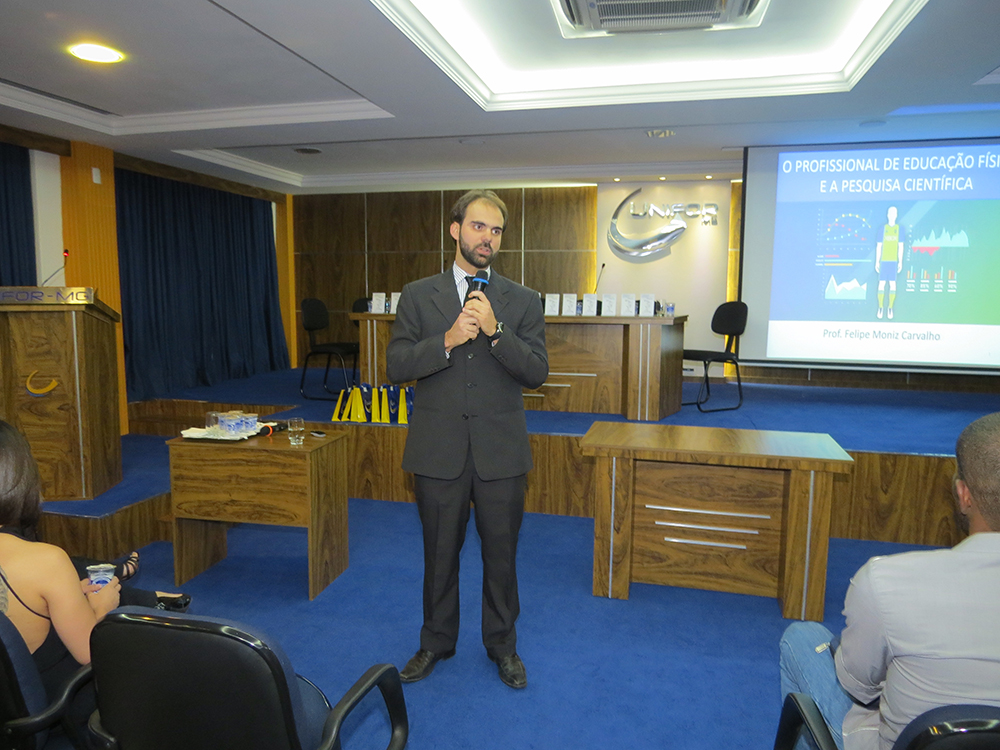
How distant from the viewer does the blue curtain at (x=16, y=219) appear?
210 inches

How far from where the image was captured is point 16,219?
5453 mm

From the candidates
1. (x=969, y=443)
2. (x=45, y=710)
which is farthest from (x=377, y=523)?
(x=969, y=443)

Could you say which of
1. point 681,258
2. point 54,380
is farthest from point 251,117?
point 681,258

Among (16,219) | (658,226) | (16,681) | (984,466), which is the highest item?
Answer: (658,226)

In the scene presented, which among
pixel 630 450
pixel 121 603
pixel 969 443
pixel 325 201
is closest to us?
pixel 969 443

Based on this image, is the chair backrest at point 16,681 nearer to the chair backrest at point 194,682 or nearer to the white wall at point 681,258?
the chair backrest at point 194,682

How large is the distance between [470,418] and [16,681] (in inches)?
51.4

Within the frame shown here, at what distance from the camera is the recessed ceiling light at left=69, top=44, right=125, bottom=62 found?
12.8ft

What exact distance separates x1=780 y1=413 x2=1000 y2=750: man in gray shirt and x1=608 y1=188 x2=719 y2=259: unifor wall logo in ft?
22.6

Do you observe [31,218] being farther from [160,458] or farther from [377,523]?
[377,523]

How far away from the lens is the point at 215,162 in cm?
675

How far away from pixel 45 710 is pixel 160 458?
3.77m

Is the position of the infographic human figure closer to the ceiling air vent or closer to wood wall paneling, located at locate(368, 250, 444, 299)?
the ceiling air vent

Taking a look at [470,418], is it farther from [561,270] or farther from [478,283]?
[561,270]
